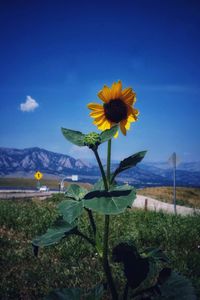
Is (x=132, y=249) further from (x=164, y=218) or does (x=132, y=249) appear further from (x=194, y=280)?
(x=164, y=218)

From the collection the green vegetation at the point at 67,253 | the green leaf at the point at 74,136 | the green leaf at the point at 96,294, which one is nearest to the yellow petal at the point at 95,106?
the green leaf at the point at 74,136

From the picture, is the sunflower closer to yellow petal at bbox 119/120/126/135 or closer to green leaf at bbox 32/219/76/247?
yellow petal at bbox 119/120/126/135

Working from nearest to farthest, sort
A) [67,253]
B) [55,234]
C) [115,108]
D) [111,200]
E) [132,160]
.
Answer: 1. [111,200]
2. [132,160]
3. [55,234]
4. [115,108]
5. [67,253]

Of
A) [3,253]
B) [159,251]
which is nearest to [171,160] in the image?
[3,253]

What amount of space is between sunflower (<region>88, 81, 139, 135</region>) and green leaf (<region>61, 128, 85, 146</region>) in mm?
298

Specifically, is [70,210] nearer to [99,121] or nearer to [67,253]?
[99,121]

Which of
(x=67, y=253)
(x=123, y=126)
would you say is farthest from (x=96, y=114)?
(x=67, y=253)

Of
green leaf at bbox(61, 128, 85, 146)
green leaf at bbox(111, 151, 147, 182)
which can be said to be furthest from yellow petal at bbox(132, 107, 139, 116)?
green leaf at bbox(61, 128, 85, 146)

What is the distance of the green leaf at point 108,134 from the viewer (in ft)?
5.40

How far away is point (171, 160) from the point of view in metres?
16.8

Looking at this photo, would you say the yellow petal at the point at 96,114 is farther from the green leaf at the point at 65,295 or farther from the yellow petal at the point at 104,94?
the green leaf at the point at 65,295

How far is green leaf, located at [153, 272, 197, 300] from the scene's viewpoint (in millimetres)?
1992

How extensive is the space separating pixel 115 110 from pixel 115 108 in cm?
1

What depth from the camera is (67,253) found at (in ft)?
16.7
